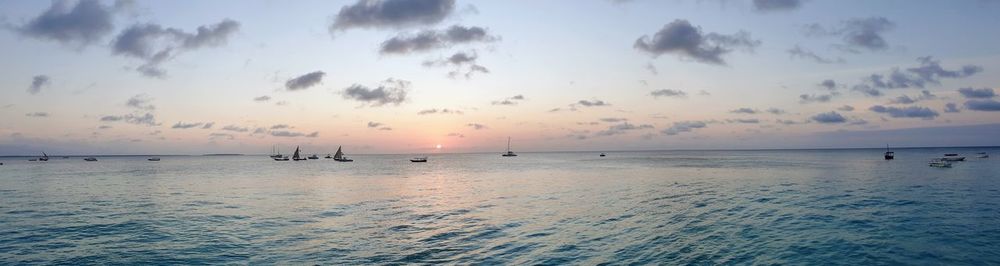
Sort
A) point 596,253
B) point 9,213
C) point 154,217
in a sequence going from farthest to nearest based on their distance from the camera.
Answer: point 9,213
point 154,217
point 596,253

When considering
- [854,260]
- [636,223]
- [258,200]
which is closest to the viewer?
[854,260]

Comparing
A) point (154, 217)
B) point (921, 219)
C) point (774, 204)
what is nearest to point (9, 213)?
point (154, 217)

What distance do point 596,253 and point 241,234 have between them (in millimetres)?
22338

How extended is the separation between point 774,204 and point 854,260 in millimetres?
24199

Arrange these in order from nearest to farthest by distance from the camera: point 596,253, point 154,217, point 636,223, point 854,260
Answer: point 854,260, point 596,253, point 636,223, point 154,217

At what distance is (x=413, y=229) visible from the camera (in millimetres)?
35500

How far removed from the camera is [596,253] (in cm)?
2650

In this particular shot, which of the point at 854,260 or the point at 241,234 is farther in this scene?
the point at 241,234

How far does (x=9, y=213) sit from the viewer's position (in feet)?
147

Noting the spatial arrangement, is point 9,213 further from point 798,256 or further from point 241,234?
point 798,256

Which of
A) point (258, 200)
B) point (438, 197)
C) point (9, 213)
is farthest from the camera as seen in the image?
point (438, 197)

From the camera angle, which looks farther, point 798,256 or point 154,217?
point 154,217

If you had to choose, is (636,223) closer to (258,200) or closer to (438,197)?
(438,197)

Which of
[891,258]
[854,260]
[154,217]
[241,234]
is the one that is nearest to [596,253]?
[854,260]
